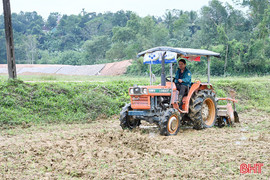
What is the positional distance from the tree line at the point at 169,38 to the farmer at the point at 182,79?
15652mm

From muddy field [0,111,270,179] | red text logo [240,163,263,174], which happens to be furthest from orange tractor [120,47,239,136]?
red text logo [240,163,263,174]

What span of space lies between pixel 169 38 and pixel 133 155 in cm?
4486

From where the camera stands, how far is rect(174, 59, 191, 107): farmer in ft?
29.8

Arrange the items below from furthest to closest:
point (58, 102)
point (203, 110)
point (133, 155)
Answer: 1. point (58, 102)
2. point (203, 110)
3. point (133, 155)

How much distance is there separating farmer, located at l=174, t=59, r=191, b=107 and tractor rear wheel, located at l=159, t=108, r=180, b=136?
758mm

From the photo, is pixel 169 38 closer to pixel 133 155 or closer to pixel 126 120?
pixel 126 120

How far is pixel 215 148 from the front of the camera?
692 centimetres

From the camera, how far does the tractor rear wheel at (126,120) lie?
890 cm

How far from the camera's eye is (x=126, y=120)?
8.95 m

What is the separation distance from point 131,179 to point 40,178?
4.66ft

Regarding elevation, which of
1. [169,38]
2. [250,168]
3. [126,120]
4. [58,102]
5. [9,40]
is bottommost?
[250,168]

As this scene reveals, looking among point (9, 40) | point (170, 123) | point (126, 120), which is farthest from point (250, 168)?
point (9, 40)

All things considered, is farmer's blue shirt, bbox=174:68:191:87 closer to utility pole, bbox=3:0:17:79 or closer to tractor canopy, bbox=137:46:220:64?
tractor canopy, bbox=137:46:220:64

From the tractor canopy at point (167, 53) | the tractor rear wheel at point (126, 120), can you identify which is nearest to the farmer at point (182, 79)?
the tractor canopy at point (167, 53)
